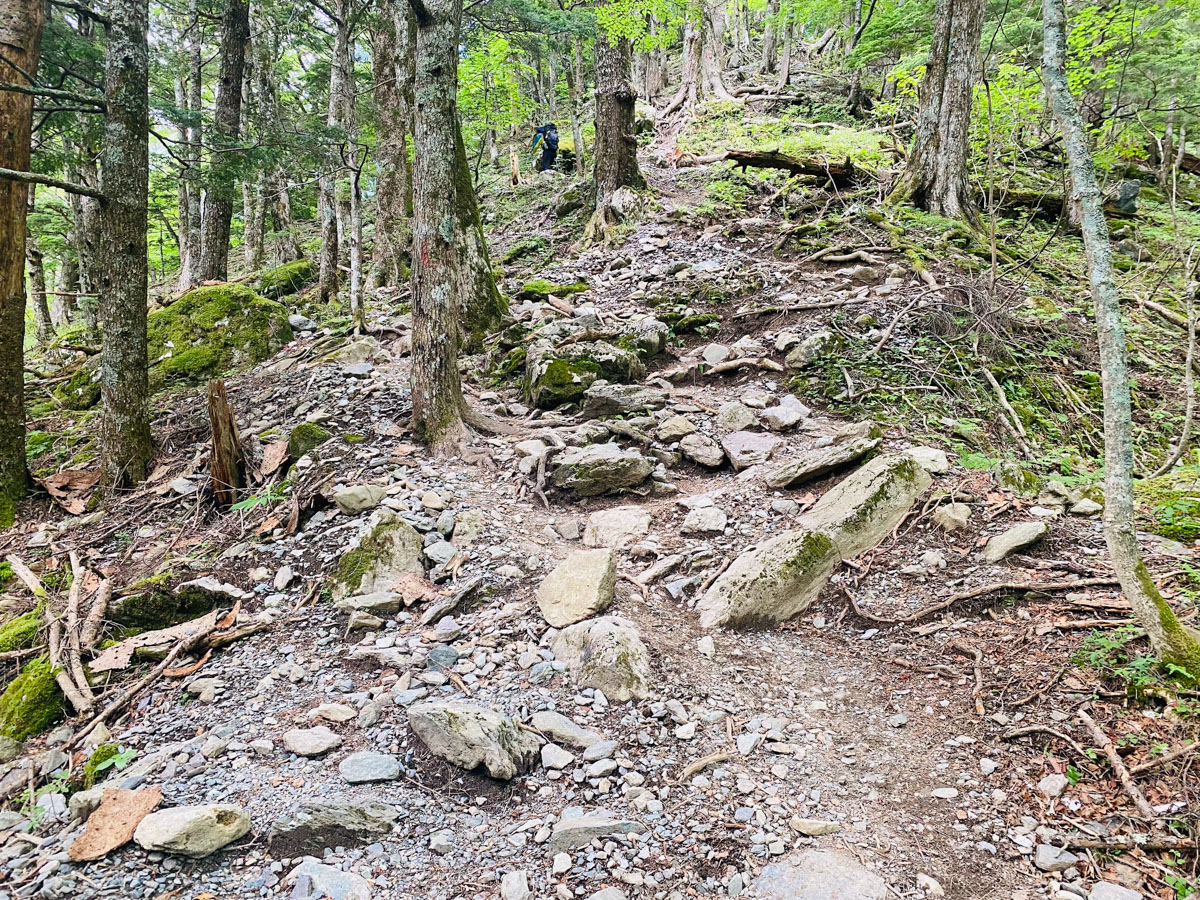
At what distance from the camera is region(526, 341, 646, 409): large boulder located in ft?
23.9

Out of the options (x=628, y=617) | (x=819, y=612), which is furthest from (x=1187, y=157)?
(x=628, y=617)

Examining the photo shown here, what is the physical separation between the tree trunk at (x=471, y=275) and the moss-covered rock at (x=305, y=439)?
9.62ft

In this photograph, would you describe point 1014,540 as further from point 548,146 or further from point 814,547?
point 548,146

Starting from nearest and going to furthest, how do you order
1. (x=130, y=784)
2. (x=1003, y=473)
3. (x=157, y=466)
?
(x=130, y=784) → (x=1003, y=473) → (x=157, y=466)

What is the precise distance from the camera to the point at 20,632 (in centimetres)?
428

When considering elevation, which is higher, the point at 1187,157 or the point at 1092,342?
the point at 1187,157

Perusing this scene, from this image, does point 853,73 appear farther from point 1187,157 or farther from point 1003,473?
point 1003,473

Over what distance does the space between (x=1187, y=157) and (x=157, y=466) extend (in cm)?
2339

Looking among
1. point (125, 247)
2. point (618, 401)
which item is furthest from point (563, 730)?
point (125, 247)

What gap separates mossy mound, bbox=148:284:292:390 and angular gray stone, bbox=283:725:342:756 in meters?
7.68

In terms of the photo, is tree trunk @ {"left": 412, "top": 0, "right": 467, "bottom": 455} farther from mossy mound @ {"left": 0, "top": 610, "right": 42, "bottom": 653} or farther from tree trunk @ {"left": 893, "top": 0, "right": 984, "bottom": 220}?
tree trunk @ {"left": 893, "top": 0, "right": 984, "bottom": 220}

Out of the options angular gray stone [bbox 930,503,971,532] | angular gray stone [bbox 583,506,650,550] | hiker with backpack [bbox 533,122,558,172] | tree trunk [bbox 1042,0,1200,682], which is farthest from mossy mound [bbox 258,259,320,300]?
tree trunk [bbox 1042,0,1200,682]

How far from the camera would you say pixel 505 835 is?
2.74m

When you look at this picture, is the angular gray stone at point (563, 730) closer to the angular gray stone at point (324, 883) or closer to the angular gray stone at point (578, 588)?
the angular gray stone at point (578, 588)
